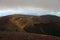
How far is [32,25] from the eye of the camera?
3.52 ft

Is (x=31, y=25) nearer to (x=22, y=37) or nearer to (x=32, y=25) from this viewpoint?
(x=32, y=25)

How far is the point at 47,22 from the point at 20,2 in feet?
1.78

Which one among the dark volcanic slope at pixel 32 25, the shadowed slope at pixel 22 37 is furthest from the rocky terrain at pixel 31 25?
the shadowed slope at pixel 22 37

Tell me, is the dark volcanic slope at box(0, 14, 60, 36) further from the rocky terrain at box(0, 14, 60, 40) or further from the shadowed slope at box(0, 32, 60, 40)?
the shadowed slope at box(0, 32, 60, 40)

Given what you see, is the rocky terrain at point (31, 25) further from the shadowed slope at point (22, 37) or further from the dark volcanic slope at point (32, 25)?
the shadowed slope at point (22, 37)

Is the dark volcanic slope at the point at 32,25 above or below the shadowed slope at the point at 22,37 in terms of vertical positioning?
above

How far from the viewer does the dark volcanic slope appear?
97 centimetres

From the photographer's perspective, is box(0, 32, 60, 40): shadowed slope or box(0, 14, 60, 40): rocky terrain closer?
box(0, 32, 60, 40): shadowed slope

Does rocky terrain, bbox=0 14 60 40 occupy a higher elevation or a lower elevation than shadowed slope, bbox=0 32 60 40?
higher

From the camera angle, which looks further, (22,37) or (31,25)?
(31,25)

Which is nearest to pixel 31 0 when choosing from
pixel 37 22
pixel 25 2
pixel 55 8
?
pixel 25 2

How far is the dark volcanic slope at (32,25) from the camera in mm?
970

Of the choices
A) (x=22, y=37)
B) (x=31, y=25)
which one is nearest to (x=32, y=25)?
(x=31, y=25)

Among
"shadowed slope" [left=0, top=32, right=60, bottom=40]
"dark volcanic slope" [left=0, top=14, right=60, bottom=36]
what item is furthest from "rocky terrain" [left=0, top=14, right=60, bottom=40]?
"shadowed slope" [left=0, top=32, right=60, bottom=40]
